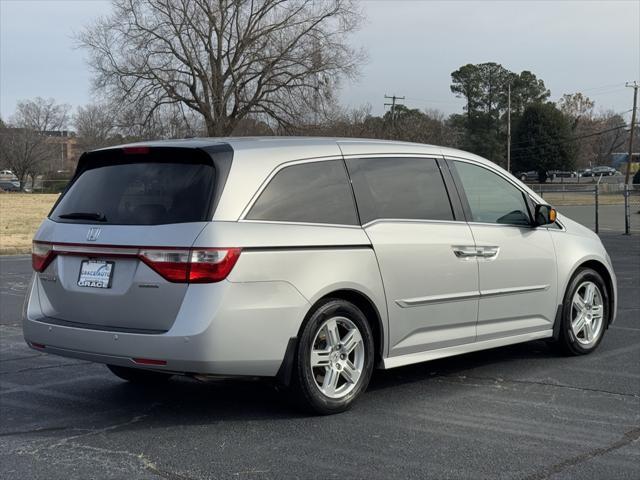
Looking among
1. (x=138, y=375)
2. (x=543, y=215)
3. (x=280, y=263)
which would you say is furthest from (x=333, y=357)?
(x=543, y=215)

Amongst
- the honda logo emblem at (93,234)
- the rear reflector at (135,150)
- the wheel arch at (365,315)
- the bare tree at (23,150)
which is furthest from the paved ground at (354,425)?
the bare tree at (23,150)

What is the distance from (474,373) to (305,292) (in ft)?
6.90

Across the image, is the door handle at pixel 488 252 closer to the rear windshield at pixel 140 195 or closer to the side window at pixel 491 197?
the side window at pixel 491 197

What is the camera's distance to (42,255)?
5.52 m

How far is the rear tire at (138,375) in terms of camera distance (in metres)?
6.16

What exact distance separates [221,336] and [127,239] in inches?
32.7

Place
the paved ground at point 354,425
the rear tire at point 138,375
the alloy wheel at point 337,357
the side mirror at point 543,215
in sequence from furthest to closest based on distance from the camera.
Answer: the side mirror at point 543,215, the rear tire at point 138,375, the alloy wheel at point 337,357, the paved ground at point 354,425

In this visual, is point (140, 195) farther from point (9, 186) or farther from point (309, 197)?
point (9, 186)

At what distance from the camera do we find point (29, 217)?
111ft

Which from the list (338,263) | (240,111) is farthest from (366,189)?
(240,111)

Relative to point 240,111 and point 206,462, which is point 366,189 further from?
point 240,111

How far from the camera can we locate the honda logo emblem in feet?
16.9

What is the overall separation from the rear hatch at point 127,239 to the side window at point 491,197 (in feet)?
7.12

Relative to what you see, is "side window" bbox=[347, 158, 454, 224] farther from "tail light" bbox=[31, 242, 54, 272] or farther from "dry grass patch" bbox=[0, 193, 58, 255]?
"dry grass patch" bbox=[0, 193, 58, 255]
